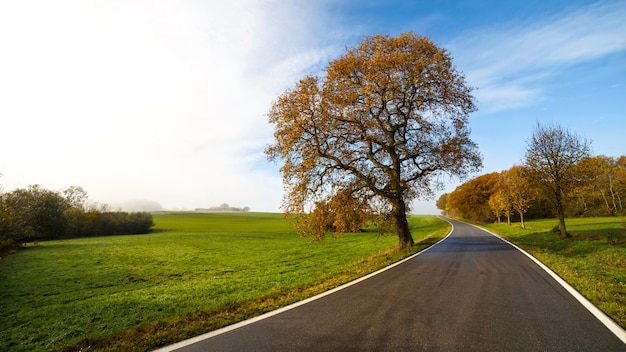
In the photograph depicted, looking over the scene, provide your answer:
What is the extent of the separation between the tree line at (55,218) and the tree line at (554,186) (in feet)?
166

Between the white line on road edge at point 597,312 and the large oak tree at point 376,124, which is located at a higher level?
the large oak tree at point 376,124

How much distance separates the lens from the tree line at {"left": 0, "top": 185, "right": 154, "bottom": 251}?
33.6 meters

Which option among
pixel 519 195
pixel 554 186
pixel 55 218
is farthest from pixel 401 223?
pixel 55 218

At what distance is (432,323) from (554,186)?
92.0ft

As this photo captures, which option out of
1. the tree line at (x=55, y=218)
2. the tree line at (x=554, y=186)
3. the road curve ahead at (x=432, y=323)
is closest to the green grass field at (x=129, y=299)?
the road curve ahead at (x=432, y=323)

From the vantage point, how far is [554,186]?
26.0 m

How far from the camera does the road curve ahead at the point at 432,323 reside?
182 inches

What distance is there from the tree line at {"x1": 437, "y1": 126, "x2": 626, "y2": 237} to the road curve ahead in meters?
22.2

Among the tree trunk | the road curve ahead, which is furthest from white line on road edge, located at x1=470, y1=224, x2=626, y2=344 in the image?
the tree trunk

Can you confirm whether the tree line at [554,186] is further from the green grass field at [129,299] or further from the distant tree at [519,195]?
the green grass field at [129,299]

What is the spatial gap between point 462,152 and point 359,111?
6.92 meters

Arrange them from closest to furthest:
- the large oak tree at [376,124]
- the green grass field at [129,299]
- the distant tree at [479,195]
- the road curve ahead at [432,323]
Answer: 1. the road curve ahead at [432,323]
2. the green grass field at [129,299]
3. the large oak tree at [376,124]
4. the distant tree at [479,195]

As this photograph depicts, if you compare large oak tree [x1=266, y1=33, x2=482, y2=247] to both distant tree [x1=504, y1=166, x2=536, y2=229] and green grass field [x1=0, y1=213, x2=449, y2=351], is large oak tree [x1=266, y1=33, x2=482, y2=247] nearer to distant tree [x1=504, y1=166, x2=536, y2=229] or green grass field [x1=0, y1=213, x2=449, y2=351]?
green grass field [x1=0, y1=213, x2=449, y2=351]

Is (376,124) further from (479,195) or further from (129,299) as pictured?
(479,195)
